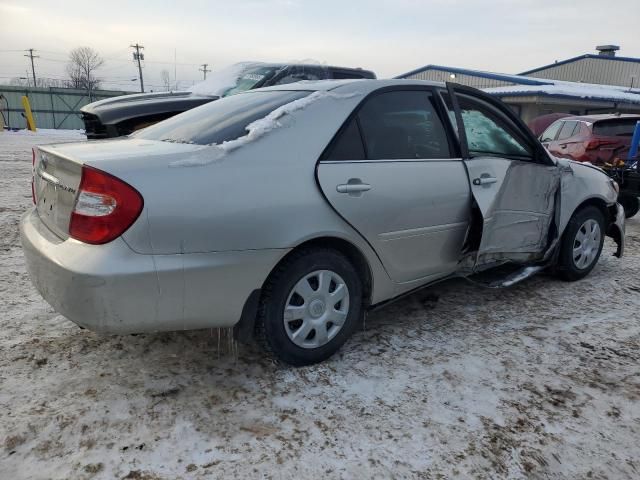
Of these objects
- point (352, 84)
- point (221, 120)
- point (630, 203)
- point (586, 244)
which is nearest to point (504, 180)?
point (352, 84)

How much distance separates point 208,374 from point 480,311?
2033 millimetres

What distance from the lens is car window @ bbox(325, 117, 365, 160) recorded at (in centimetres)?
274

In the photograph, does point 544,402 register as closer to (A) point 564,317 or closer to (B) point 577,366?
(B) point 577,366

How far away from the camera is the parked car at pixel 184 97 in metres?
5.79

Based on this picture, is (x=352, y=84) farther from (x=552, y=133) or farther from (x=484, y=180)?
(x=552, y=133)

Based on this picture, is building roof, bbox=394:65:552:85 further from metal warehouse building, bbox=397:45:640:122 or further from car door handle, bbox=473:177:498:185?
car door handle, bbox=473:177:498:185

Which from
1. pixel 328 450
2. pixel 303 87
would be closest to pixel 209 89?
pixel 303 87

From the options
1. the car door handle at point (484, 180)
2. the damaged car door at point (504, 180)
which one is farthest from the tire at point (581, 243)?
the car door handle at point (484, 180)

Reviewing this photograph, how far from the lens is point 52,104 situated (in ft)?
115

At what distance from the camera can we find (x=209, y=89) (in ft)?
22.6

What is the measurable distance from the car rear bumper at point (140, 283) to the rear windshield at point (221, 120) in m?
0.71

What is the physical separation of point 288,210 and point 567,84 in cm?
3247

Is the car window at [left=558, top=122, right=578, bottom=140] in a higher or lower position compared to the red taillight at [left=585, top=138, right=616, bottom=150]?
higher

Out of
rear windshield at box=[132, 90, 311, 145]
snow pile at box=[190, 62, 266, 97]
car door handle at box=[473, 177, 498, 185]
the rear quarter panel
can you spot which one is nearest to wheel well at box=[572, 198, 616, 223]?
car door handle at box=[473, 177, 498, 185]
